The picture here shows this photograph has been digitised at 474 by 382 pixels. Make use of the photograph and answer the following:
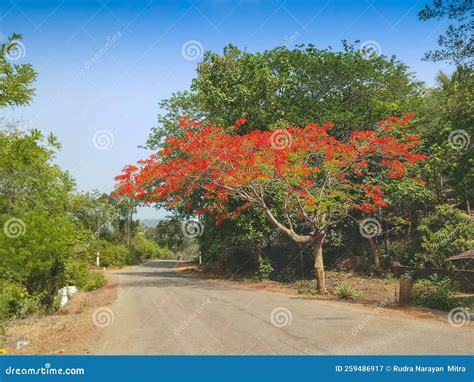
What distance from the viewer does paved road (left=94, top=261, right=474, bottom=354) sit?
25.1ft

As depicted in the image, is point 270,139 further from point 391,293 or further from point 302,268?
point 302,268

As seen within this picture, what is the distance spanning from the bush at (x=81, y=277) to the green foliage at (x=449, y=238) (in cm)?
1662

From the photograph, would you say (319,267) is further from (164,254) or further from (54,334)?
(164,254)

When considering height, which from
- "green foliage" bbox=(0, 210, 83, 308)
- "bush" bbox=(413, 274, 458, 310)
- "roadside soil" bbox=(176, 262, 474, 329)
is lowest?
"roadside soil" bbox=(176, 262, 474, 329)

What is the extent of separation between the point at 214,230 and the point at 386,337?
856 inches

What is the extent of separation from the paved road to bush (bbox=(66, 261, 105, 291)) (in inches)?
168

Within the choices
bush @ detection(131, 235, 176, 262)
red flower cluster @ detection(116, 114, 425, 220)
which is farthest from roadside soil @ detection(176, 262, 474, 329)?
bush @ detection(131, 235, 176, 262)

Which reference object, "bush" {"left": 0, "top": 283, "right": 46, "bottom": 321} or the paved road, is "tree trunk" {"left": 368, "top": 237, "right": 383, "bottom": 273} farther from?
"bush" {"left": 0, "top": 283, "right": 46, "bottom": 321}

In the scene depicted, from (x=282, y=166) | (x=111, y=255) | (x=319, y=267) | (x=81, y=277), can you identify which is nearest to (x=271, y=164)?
(x=282, y=166)

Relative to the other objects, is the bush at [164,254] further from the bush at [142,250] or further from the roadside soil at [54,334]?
the roadside soil at [54,334]

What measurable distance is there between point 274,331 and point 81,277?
1476cm

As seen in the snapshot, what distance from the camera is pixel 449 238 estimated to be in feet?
67.9

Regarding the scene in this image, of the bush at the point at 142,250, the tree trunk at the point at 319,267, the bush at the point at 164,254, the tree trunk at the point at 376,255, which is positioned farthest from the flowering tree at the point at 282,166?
the bush at the point at 164,254

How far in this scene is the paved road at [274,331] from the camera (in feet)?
25.1
